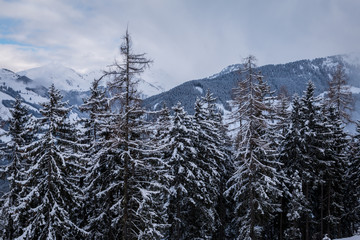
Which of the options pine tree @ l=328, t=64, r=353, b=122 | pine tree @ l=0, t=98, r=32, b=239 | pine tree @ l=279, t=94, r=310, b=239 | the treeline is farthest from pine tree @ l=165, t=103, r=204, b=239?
pine tree @ l=328, t=64, r=353, b=122

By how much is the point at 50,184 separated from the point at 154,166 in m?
6.34

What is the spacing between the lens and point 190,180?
67.1ft

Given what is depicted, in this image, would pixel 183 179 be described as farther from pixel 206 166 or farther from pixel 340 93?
pixel 340 93

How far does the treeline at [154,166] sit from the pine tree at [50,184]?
0.21 feet

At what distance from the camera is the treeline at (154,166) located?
45.0 feet

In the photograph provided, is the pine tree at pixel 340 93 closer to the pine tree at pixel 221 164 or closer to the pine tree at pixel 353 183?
the pine tree at pixel 353 183

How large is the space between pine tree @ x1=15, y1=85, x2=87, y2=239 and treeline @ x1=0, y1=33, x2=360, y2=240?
0.21 feet

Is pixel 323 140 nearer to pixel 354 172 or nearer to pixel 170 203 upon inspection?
pixel 354 172

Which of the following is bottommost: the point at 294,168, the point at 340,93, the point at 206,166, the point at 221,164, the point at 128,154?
the point at 294,168

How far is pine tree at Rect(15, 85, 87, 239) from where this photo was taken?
49.0 ft

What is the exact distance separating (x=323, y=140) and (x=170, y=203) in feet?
52.0

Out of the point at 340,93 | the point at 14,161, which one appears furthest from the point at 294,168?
the point at 14,161

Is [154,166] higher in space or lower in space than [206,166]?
higher

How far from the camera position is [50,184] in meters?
15.6
